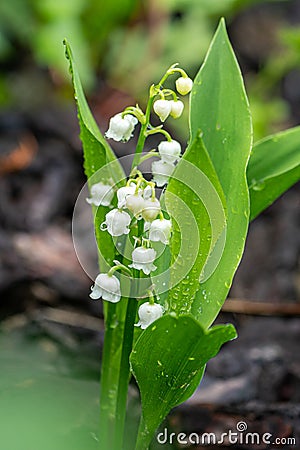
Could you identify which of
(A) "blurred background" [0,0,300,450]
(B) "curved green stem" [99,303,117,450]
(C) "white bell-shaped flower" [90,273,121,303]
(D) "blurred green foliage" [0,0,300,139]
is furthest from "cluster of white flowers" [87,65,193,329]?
Result: (D) "blurred green foliage" [0,0,300,139]

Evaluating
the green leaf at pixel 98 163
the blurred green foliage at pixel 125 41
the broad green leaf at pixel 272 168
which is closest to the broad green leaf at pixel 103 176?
the green leaf at pixel 98 163

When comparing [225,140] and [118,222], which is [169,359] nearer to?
[118,222]

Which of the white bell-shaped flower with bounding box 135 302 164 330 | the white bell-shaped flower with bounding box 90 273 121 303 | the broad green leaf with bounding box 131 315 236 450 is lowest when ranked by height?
the broad green leaf with bounding box 131 315 236 450

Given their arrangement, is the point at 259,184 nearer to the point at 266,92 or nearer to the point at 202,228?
the point at 202,228

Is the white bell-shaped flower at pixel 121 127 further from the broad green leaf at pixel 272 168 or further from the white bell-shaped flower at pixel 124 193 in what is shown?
the broad green leaf at pixel 272 168

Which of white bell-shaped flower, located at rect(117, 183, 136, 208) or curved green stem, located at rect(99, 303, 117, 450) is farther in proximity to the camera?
curved green stem, located at rect(99, 303, 117, 450)

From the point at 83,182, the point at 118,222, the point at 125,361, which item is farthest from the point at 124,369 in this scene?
the point at 83,182

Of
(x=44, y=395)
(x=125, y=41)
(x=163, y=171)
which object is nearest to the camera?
(x=163, y=171)

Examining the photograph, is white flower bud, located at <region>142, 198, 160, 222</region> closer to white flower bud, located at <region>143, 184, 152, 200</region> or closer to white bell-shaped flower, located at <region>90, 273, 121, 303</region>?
white flower bud, located at <region>143, 184, 152, 200</region>

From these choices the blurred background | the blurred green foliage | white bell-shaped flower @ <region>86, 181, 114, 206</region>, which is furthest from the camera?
the blurred green foliage
